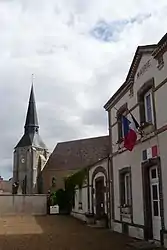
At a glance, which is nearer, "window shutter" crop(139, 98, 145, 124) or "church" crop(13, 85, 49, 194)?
"window shutter" crop(139, 98, 145, 124)

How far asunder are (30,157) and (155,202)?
4809 centimetres

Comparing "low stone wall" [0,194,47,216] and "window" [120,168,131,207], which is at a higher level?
"window" [120,168,131,207]

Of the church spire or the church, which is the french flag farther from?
the church spire

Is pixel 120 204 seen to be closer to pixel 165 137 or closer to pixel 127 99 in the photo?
pixel 127 99

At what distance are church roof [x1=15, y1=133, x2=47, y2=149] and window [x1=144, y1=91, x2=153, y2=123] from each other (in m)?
47.8

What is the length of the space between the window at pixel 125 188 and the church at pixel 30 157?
41.7 meters

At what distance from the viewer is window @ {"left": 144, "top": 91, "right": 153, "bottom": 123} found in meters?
11.9

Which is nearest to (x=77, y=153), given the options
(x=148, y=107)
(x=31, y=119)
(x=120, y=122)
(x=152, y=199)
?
(x=31, y=119)

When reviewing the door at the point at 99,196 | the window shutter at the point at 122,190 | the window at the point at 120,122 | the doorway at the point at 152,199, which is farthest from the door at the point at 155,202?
the door at the point at 99,196

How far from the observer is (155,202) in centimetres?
1155

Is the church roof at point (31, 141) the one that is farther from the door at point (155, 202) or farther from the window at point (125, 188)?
the door at point (155, 202)

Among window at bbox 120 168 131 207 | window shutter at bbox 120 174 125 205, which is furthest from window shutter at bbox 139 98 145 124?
window shutter at bbox 120 174 125 205

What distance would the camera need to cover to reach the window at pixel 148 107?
470 inches

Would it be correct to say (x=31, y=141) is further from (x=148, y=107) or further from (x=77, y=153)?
(x=148, y=107)
